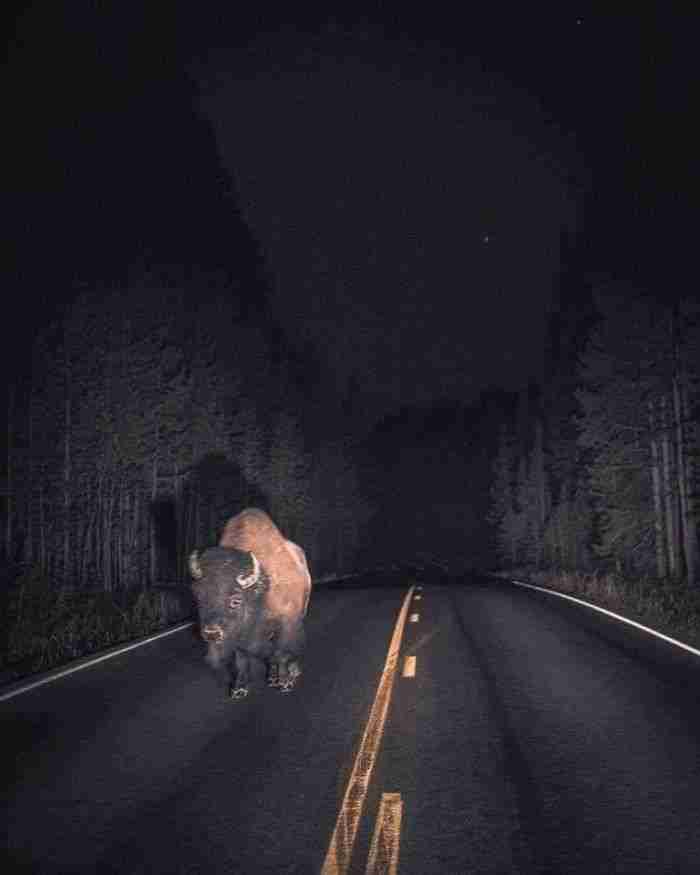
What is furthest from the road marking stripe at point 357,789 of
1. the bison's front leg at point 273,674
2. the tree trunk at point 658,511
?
the tree trunk at point 658,511

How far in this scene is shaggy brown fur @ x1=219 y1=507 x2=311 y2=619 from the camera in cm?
911

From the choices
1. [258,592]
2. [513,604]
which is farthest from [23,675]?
[513,604]

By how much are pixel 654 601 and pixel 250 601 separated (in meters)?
14.2

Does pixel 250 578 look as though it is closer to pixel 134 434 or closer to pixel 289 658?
pixel 289 658

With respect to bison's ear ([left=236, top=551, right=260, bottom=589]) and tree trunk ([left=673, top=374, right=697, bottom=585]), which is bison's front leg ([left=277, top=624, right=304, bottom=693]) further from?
tree trunk ([left=673, top=374, right=697, bottom=585])

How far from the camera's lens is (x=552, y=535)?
53188 millimetres

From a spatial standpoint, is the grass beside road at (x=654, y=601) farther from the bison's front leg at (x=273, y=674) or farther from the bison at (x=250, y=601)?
the bison's front leg at (x=273, y=674)

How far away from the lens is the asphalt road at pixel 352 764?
4.47 m

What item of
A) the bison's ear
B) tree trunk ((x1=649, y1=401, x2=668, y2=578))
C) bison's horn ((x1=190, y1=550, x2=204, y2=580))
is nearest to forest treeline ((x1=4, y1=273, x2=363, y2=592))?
tree trunk ((x1=649, y1=401, x2=668, y2=578))

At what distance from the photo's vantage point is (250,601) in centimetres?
829

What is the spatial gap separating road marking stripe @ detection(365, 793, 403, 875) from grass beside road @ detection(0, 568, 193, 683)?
727cm

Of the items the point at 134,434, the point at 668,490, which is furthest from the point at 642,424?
the point at 134,434

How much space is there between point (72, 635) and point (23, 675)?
2782 millimetres

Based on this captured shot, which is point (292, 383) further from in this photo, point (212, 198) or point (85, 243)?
point (85, 243)
